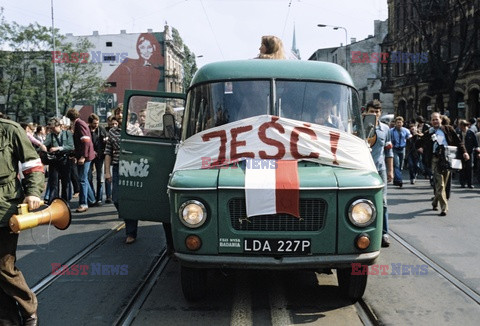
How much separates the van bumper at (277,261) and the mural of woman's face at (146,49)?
251 feet

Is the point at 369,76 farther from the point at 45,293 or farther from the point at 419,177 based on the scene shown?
the point at 45,293

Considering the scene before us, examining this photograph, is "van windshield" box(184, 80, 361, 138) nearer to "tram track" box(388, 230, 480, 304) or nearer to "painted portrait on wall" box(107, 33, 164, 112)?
"tram track" box(388, 230, 480, 304)

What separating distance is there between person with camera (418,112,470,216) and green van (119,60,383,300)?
5169 mm

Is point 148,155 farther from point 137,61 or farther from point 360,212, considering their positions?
point 137,61

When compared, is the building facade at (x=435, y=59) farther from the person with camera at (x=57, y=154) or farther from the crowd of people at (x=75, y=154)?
the person with camera at (x=57, y=154)

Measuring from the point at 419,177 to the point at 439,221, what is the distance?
9.55m

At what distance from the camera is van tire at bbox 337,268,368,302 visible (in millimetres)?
5059

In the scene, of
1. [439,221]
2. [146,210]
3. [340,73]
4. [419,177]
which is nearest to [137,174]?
[146,210]

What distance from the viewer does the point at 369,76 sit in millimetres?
75312

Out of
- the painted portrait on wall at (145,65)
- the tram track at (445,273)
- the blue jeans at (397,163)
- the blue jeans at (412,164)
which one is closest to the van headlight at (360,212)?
the tram track at (445,273)

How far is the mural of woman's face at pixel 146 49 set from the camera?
78.4 m

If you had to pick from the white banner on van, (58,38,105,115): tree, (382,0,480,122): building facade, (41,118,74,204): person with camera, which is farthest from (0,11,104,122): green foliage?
the white banner on van

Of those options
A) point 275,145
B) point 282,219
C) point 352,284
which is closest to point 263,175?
point 282,219

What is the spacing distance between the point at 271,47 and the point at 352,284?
321cm
